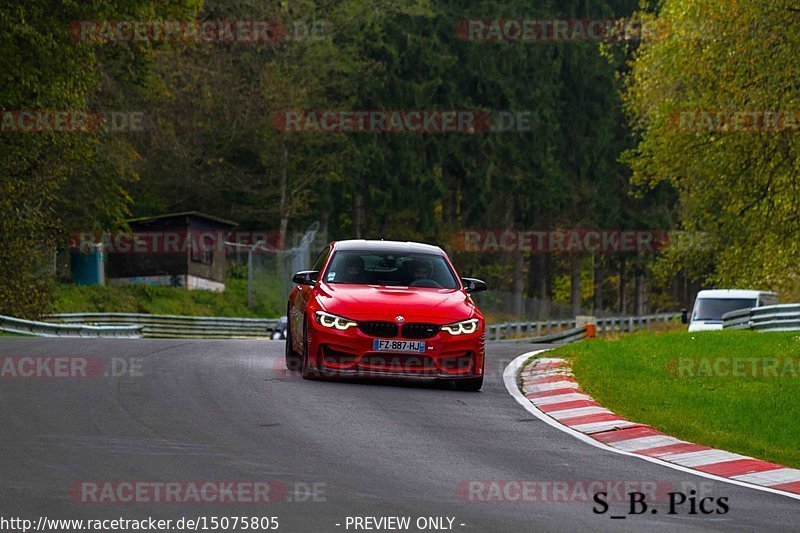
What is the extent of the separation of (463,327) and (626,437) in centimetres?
306

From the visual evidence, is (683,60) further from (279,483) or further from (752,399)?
(279,483)

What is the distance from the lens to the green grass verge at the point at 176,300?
4812 centimetres

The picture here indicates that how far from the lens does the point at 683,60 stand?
107ft

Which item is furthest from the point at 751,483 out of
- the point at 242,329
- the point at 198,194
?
the point at 198,194

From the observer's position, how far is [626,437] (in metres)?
13.5

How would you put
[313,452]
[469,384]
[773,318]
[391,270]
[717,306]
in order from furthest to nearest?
[717,306] < [773,318] < [391,270] < [469,384] < [313,452]

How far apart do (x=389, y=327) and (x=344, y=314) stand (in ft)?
1.70

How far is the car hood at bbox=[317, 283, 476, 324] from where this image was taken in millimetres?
15852

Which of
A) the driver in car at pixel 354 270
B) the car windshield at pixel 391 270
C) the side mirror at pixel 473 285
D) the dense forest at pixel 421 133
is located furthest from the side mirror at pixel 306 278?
the dense forest at pixel 421 133

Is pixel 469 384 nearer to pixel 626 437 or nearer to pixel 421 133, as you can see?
pixel 626 437

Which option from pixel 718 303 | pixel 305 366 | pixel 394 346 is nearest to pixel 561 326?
pixel 718 303

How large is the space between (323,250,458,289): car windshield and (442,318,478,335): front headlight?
1.14 metres

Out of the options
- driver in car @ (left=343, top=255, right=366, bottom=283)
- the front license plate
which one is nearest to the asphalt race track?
the front license plate

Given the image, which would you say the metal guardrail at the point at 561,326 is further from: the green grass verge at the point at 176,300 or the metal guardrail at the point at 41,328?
the metal guardrail at the point at 41,328
